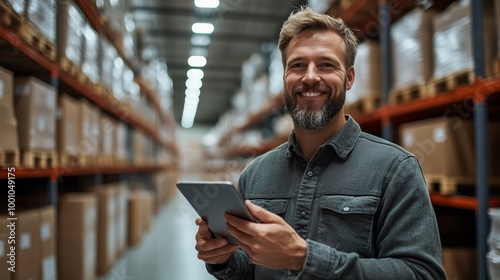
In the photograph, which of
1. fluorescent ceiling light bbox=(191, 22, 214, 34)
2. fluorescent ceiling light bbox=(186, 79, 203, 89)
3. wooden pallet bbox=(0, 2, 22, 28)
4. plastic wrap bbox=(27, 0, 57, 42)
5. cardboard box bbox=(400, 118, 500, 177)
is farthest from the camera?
fluorescent ceiling light bbox=(186, 79, 203, 89)

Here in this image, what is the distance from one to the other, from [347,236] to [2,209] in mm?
2874

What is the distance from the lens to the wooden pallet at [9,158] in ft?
9.01

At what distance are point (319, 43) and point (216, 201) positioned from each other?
Result: 32.6 inches

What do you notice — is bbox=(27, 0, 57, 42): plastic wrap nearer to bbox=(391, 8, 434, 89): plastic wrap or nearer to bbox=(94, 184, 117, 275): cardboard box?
bbox=(94, 184, 117, 275): cardboard box

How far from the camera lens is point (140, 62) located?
29.8 ft

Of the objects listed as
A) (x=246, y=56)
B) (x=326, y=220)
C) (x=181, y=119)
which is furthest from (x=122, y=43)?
(x=181, y=119)

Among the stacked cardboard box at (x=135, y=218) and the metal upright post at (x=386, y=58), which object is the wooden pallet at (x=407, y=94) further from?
the stacked cardboard box at (x=135, y=218)

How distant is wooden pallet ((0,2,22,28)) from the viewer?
2643mm

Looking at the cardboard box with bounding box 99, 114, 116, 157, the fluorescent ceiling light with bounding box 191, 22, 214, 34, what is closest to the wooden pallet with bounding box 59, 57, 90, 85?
the cardboard box with bounding box 99, 114, 116, 157

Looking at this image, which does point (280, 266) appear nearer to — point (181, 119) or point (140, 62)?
point (140, 62)

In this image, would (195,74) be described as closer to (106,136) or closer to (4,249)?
(106,136)

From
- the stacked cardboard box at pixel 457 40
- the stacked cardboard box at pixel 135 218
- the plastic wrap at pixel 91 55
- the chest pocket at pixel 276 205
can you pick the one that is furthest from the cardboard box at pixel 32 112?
the stacked cardboard box at pixel 135 218

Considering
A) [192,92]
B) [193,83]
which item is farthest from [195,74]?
[192,92]

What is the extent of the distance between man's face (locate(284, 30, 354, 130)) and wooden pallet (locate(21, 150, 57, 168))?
2.37 meters
